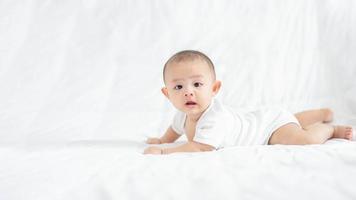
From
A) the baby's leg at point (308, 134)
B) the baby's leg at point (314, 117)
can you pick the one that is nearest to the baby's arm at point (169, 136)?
the baby's leg at point (308, 134)

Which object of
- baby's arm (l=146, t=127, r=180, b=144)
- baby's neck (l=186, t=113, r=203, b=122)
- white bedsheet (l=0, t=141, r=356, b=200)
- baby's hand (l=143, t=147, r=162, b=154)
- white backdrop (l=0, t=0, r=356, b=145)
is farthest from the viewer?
white backdrop (l=0, t=0, r=356, b=145)

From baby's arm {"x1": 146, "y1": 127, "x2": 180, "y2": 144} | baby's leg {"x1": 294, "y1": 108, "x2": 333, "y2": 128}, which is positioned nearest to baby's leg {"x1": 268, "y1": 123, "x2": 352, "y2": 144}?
baby's leg {"x1": 294, "y1": 108, "x2": 333, "y2": 128}

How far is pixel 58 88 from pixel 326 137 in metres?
1.02

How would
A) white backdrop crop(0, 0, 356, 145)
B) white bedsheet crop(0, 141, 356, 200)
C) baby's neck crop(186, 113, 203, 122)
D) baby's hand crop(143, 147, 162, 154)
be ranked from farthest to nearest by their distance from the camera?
white backdrop crop(0, 0, 356, 145) < baby's neck crop(186, 113, 203, 122) < baby's hand crop(143, 147, 162, 154) < white bedsheet crop(0, 141, 356, 200)

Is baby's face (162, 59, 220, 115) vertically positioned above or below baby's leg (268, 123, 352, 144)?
above

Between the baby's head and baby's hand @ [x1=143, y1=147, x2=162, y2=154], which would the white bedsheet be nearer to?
baby's hand @ [x1=143, y1=147, x2=162, y2=154]

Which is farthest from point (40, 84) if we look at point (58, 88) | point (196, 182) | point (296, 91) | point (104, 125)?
point (196, 182)

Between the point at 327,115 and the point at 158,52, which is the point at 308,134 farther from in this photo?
the point at 158,52

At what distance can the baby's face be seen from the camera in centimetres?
137

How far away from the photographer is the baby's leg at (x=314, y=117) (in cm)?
165

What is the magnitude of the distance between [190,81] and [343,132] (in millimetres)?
486

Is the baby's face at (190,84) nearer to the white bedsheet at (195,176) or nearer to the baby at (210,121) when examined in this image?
the baby at (210,121)

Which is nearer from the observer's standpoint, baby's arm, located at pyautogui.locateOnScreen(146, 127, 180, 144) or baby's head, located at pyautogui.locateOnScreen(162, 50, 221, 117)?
baby's head, located at pyautogui.locateOnScreen(162, 50, 221, 117)

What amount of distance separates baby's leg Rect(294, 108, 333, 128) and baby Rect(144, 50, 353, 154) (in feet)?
0.46
